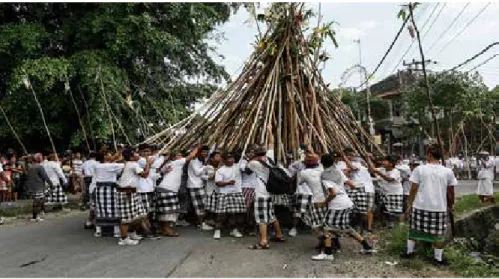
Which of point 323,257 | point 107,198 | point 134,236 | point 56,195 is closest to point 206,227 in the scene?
point 134,236

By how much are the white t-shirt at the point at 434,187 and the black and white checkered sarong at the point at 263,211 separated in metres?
2.21

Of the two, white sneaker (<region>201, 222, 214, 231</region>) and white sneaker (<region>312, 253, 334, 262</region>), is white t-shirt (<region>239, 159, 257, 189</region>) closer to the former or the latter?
white sneaker (<region>201, 222, 214, 231</region>)

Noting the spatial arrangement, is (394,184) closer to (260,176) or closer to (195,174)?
(260,176)

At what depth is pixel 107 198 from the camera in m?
8.37

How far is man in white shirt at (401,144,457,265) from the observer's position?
6570 millimetres

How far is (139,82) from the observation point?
1728cm

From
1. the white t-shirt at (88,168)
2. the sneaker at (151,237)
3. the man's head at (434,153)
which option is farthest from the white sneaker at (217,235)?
the white t-shirt at (88,168)

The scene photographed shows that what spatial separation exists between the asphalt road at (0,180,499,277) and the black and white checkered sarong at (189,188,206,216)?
47 cm

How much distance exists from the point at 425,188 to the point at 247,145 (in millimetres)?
3396

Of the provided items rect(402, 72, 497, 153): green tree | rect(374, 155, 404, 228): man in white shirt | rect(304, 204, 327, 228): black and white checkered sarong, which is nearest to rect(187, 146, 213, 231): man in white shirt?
rect(304, 204, 327, 228): black and white checkered sarong

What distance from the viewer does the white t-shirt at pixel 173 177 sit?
8828 mm

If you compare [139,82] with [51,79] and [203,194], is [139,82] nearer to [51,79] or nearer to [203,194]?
[51,79]

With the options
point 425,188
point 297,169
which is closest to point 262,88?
point 297,169

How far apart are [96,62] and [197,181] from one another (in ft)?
22.9
